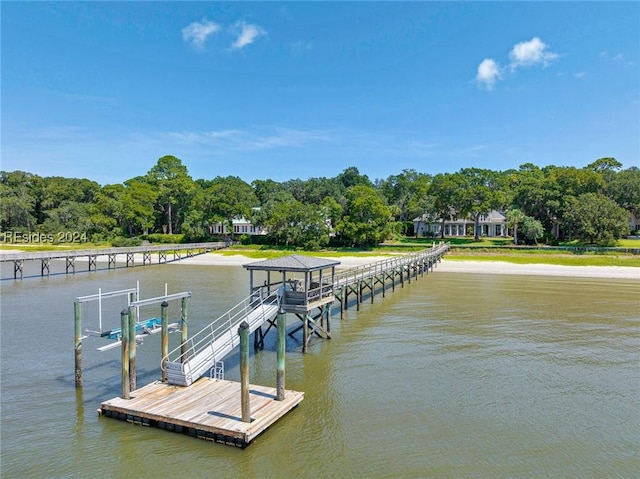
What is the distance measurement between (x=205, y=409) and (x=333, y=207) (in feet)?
194

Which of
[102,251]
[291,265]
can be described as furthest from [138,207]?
[291,265]

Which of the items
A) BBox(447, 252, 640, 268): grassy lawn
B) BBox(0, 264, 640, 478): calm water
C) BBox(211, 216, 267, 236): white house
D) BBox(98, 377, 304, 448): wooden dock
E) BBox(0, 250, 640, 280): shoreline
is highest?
BBox(211, 216, 267, 236): white house

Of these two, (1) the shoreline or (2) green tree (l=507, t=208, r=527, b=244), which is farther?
(2) green tree (l=507, t=208, r=527, b=244)

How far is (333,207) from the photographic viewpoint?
69.2m

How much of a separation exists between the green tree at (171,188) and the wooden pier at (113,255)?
18.3 metres

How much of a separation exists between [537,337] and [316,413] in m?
13.0

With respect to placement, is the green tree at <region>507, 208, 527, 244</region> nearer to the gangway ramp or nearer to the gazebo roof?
the gazebo roof

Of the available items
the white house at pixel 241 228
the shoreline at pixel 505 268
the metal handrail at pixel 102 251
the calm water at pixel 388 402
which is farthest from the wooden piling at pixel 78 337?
the white house at pixel 241 228

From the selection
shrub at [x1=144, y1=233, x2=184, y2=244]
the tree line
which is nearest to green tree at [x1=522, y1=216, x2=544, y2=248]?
the tree line

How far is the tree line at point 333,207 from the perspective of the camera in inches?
2382

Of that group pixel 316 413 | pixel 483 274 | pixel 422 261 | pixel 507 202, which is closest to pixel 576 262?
pixel 483 274

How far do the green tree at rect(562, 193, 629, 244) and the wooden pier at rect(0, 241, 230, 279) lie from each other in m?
48.9

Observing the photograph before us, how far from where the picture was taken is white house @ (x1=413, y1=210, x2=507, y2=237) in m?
73.6

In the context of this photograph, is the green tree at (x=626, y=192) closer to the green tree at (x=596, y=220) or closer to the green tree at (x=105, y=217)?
the green tree at (x=596, y=220)
